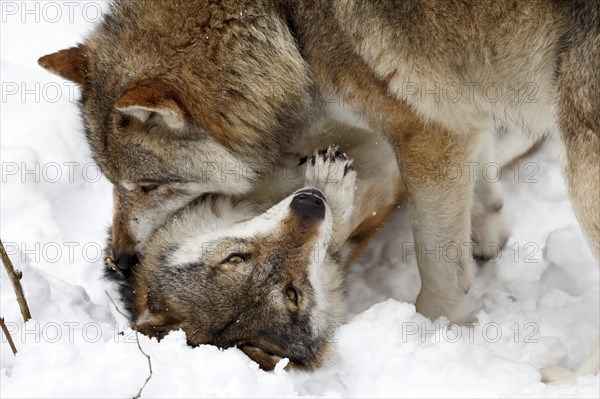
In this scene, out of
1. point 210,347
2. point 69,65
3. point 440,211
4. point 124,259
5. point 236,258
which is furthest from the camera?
point 124,259

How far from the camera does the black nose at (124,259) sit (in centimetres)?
452

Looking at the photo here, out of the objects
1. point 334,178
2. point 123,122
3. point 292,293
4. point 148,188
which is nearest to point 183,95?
point 123,122

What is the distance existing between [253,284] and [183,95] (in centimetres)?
107

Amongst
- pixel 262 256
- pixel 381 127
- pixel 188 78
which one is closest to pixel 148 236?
pixel 262 256

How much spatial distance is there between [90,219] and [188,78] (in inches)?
76.6

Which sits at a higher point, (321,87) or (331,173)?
(321,87)

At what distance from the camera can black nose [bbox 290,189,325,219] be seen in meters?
4.14

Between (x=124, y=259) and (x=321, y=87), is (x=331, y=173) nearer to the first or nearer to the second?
(x=321, y=87)

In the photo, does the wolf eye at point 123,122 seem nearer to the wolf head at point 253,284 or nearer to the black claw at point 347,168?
the wolf head at point 253,284

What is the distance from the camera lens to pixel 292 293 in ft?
14.0

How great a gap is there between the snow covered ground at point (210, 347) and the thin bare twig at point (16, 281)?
0.07 m

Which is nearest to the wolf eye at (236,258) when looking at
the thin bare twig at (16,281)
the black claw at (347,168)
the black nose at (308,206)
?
the black nose at (308,206)

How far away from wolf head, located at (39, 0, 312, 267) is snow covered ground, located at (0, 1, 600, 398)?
88cm

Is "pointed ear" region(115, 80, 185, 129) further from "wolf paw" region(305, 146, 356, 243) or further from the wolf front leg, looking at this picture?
the wolf front leg
